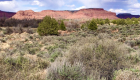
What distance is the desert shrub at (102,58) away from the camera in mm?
3295

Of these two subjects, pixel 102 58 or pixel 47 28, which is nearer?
pixel 102 58

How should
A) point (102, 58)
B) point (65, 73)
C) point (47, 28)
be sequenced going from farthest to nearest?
point (47, 28) → point (102, 58) → point (65, 73)

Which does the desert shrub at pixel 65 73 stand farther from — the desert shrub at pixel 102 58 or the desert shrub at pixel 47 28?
the desert shrub at pixel 47 28

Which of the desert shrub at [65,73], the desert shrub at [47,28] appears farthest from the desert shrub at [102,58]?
the desert shrub at [47,28]

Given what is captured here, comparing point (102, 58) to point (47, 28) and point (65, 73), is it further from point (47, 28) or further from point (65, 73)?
point (47, 28)

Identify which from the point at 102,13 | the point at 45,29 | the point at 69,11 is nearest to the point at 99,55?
the point at 45,29

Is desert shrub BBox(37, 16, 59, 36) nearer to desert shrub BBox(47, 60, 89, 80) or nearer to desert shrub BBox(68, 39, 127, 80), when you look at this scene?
desert shrub BBox(68, 39, 127, 80)

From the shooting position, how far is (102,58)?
354cm

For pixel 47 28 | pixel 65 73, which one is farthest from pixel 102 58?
pixel 47 28

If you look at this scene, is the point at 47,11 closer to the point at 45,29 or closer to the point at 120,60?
the point at 45,29

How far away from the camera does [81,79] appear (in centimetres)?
263

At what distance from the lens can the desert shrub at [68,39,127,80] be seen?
3.29 m

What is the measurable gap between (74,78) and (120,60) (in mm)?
2105

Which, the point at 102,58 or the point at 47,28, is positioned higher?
the point at 47,28
